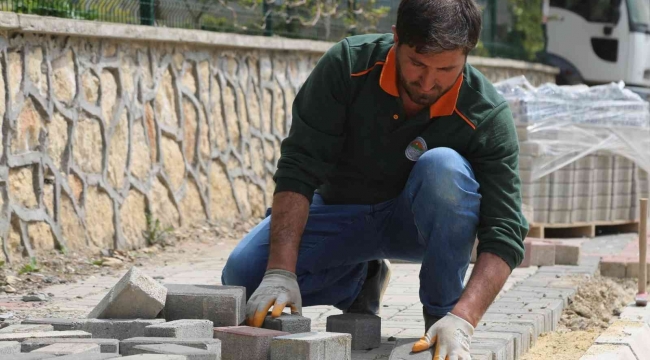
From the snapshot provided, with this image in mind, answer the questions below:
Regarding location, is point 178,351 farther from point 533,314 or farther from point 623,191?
point 623,191

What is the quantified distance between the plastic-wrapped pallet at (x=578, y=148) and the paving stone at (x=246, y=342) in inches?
206

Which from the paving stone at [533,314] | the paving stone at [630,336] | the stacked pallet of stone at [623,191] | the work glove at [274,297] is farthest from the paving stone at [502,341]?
the stacked pallet of stone at [623,191]

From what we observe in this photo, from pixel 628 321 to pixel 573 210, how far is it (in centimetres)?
438

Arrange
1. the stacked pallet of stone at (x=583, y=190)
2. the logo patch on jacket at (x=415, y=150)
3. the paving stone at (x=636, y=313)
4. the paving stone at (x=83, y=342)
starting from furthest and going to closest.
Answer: the stacked pallet of stone at (x=583, y=190)
the paving stone at (x=636, y=313)
the logo patch on jacket at (x=415, y=150)
the paving stone at (x=83, y=342)

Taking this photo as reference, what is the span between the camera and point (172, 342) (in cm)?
347

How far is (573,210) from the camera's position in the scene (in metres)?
9.38

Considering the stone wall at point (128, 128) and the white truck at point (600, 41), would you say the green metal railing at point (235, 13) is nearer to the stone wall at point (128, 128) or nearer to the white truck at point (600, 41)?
the stone wall at point (128, 128)

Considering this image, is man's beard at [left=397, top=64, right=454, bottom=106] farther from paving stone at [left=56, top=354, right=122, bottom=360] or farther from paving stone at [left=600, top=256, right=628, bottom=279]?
paving stone at [left=600, top=256, right=628, bottom=279]

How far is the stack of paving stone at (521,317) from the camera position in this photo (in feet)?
13.2

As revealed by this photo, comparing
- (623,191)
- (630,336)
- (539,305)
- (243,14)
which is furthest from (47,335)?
(623,191)

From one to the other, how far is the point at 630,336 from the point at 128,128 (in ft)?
14.0

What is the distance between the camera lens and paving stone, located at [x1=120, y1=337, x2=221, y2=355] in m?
3.43

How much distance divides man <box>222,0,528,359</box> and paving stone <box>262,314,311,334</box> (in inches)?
1.6

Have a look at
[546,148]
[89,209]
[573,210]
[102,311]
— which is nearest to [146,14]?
[89,209]
